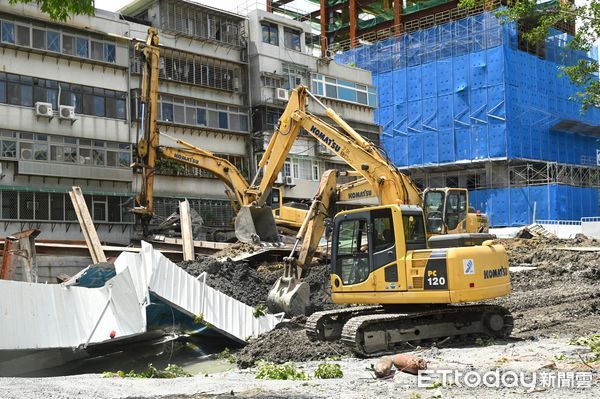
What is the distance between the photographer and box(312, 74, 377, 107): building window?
43.4m

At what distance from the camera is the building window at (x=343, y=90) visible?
143ft

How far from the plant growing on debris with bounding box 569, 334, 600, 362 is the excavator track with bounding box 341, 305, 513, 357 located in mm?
1705

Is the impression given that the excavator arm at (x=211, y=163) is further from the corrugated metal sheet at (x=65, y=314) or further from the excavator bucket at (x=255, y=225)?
the corrugated metal sheet at (x=65, y=314)

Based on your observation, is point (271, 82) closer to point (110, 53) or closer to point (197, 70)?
point (197, 70)

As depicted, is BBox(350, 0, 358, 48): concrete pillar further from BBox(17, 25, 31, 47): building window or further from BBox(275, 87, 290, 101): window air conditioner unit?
BBox(17, 25, 31, 47): building window

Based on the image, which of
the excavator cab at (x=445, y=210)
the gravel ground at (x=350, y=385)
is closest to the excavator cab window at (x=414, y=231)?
the gravel ground at (x=350, y=385)

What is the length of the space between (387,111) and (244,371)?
147 feet

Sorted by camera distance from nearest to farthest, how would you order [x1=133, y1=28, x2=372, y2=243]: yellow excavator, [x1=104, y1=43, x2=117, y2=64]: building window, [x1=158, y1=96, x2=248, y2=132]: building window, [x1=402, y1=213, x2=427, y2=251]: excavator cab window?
[x1=402, y1=213, x2=427, y2=251]: excavator cab window < [x1=133, y1=28, x2=372, y2=243]: yellow excavator < [x1=104, y1=43, x2=117, y2=64]: building window < [x1=158, y1=96, x2=248, y2=132]: building window

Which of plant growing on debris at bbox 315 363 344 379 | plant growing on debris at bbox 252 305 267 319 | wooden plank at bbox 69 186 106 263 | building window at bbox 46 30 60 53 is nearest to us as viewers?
plant growing on debris at bbox 315 363 344 379

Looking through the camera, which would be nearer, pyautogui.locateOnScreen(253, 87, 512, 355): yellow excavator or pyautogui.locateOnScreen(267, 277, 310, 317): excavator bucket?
pyautogui.locateOnScreen(253, 87, 512, 355): yellow excavator

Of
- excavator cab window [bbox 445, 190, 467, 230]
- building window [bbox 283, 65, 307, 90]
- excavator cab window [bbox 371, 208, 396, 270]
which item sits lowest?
excavator cab window [bbox 371, 208, 396, 270]

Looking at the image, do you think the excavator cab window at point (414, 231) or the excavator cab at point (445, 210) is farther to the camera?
the excavator cab at point (445, 210)

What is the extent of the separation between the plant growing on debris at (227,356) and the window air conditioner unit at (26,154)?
1822 cm

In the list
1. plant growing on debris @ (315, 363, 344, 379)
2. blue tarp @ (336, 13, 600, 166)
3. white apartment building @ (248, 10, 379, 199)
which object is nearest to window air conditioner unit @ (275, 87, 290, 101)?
white apartment building @ (248, 10, 379, 199)
